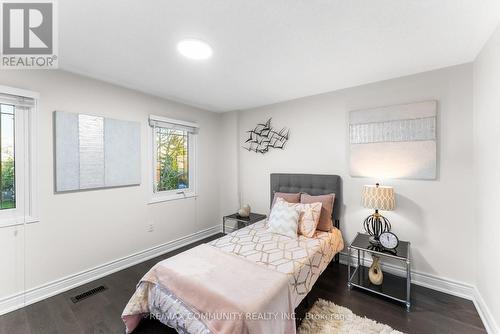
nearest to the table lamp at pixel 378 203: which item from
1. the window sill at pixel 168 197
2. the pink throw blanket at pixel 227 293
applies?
the pink throw blanket at pixel 227 293

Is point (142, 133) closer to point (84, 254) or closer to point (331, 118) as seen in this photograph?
point (84, 254)

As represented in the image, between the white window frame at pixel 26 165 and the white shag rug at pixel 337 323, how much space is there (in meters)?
2.76

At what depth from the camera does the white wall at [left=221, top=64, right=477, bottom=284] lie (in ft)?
7.01

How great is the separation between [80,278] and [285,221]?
2.40 meters

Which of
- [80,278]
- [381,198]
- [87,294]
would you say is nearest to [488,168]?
[381,198]

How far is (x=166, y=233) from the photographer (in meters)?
3.26

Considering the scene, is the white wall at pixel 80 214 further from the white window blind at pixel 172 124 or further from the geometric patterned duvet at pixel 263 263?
the geometric patterned duvet at pixel 263 263

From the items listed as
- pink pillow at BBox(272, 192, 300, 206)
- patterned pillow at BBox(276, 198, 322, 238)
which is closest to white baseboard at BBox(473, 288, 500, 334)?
patterned pillow at BBox(276, 198, 322, 238)

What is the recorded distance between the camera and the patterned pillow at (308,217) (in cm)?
244

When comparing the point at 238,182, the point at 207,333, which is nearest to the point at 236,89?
the point at 238,182

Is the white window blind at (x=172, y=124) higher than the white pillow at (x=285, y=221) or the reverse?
higher

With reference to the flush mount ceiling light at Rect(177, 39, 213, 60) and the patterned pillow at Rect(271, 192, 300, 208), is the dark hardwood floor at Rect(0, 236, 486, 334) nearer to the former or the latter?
the patterned pillow at Rect(271, 192, 300, 208)

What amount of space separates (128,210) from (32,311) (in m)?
1.21

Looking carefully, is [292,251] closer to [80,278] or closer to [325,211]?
[325,211]
